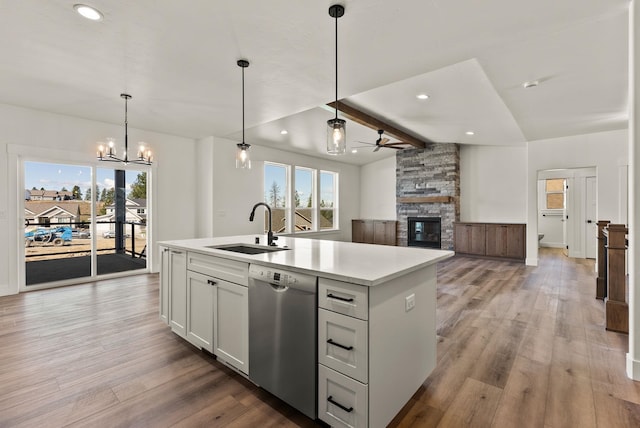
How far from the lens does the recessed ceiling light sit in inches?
82.3

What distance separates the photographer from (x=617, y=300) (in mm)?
2908

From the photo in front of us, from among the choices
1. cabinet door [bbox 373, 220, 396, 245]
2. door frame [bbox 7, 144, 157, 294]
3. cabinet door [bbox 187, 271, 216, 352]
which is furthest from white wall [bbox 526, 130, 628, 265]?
door frame [bbox 7, 144, 157, 294]

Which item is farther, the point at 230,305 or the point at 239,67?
the point at 239,67

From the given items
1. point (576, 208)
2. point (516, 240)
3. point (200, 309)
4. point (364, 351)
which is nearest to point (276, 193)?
point (200, 309)

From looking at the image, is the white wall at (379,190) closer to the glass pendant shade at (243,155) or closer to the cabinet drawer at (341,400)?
the glass pendant shade at (243,155)

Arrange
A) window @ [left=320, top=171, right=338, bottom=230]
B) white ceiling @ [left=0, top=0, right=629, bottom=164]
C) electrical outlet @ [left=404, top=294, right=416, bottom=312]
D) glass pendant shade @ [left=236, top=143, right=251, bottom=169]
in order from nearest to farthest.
A: 1. electrical outlet @ [left=404, top=294, right=416, bottom=312]
2. white ceiling @ [left=0, top=0, right=629, bottom=164]
3. glass pendant shade @ [left=236, top=143, right=251, bottom=169]
4. window @ [left=320, top=171, right=338, bottom=230]

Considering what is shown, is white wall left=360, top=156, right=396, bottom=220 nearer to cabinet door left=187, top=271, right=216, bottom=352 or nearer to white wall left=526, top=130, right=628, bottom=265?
white wall left=526, top=130, right=628, bottom=265

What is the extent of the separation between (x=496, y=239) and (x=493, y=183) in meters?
1.44

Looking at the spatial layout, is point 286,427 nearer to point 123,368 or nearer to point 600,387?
point 123,368

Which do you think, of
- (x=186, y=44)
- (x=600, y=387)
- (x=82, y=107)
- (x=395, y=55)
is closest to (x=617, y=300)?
(x=600, y=387)

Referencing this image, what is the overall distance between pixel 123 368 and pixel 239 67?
2.79m

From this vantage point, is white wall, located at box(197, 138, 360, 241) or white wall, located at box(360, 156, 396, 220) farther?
white wall, located at box(360, 156, 396, 220)

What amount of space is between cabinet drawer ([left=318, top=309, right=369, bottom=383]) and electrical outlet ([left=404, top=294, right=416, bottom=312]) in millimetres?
407

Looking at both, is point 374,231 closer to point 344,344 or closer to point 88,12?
point 344,344
